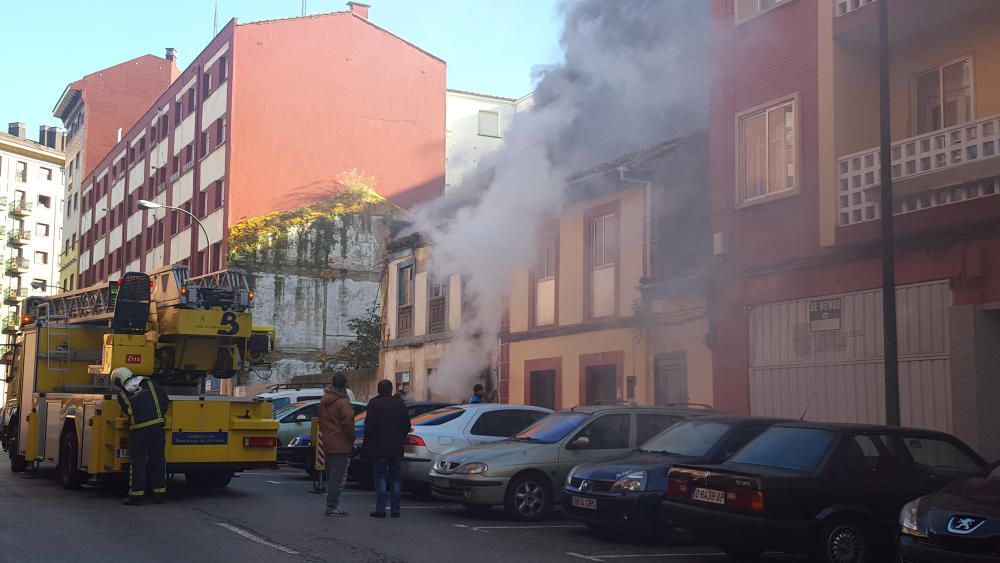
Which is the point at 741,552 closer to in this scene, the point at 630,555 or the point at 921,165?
the point at 630,555

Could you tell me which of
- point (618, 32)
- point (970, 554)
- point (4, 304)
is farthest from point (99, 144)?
point (970, 554)

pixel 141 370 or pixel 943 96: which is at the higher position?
pixel 943 96

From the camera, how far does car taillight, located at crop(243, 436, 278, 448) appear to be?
47.9 feet

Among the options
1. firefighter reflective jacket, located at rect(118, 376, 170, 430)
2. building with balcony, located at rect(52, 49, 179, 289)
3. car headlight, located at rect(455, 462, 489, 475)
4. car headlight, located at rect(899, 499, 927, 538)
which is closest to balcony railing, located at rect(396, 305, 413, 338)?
firefighter reflective jacket, located at rect(118, 376, 170, 430)

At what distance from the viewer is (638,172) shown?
781 inches

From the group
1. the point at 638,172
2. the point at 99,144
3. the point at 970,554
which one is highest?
the point at 99,144

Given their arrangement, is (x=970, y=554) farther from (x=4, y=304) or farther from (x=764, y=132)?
(x=4, y=304)

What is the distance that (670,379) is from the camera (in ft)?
63.5

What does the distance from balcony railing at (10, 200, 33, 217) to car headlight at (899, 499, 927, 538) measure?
8680 cm

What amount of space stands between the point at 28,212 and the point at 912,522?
87918 millimetres

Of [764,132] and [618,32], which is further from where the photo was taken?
[618,32]

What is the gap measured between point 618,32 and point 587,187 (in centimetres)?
367

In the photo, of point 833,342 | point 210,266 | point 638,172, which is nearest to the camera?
point 833,342

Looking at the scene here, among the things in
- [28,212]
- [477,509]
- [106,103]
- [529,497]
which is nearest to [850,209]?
[529,497]
